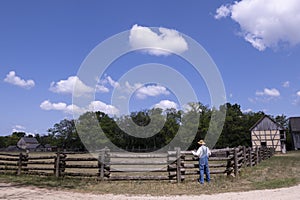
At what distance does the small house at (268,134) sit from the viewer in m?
50.7

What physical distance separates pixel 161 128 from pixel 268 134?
26.7 meters

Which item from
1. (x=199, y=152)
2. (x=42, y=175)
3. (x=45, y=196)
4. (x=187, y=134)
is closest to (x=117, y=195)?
(x=45, y=196)

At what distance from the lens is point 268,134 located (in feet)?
169

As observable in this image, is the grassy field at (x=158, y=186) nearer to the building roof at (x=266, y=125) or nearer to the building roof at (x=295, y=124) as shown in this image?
the building roof at (x=266, y=125)

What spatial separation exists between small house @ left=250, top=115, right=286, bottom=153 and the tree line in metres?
10.3

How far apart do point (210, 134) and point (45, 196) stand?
54.7m

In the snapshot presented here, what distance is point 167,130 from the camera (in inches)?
2805

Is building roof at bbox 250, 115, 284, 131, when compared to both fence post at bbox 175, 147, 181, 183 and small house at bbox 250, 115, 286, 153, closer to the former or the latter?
small house at bbox 250, 115, 286, 153

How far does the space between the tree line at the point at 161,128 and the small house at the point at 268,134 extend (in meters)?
10.3

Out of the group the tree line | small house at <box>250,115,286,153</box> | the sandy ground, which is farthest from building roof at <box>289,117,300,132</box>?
the sandy ground

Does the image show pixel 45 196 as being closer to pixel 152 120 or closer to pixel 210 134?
pixel 210 134

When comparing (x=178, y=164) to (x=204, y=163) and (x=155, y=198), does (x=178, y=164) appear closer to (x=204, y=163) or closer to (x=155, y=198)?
(x=204, y=163)

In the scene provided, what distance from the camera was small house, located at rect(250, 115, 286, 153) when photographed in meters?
50.7

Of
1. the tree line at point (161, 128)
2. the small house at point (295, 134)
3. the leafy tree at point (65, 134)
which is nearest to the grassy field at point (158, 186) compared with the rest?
the tree line at point (161, 128)
